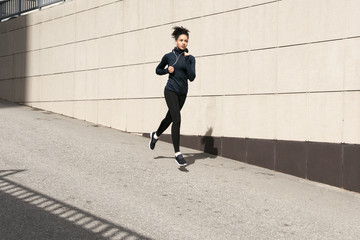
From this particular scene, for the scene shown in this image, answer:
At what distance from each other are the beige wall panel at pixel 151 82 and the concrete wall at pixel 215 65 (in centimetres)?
2

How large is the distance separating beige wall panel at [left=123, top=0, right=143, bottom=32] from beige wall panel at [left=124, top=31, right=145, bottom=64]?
17cm

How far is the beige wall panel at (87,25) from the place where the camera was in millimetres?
10969

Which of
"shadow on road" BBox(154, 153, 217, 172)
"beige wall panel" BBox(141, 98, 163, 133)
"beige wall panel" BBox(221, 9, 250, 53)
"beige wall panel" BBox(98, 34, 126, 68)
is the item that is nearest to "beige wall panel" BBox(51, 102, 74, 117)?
"beige wall panel" BBox(98, 34, 126, 68)

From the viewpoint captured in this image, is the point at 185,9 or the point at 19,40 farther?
the point at 19,40

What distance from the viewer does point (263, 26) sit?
7.50 m

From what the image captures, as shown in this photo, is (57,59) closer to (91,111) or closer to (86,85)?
(86,85)

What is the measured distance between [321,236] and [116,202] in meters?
2.17

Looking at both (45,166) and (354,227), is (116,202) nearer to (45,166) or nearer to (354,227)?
(45,166)

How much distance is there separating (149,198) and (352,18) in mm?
4009

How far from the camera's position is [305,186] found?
6.38 meters

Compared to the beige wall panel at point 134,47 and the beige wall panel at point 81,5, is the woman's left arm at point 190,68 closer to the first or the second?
the beige wall panel at point 134,47

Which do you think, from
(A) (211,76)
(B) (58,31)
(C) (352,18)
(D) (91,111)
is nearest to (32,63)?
(B) (58,31)

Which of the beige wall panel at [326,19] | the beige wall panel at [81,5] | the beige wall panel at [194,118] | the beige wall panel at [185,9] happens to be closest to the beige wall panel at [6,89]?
the beige wall panel at [81,5]

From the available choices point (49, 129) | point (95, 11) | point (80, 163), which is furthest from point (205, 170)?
point (95, 11)
